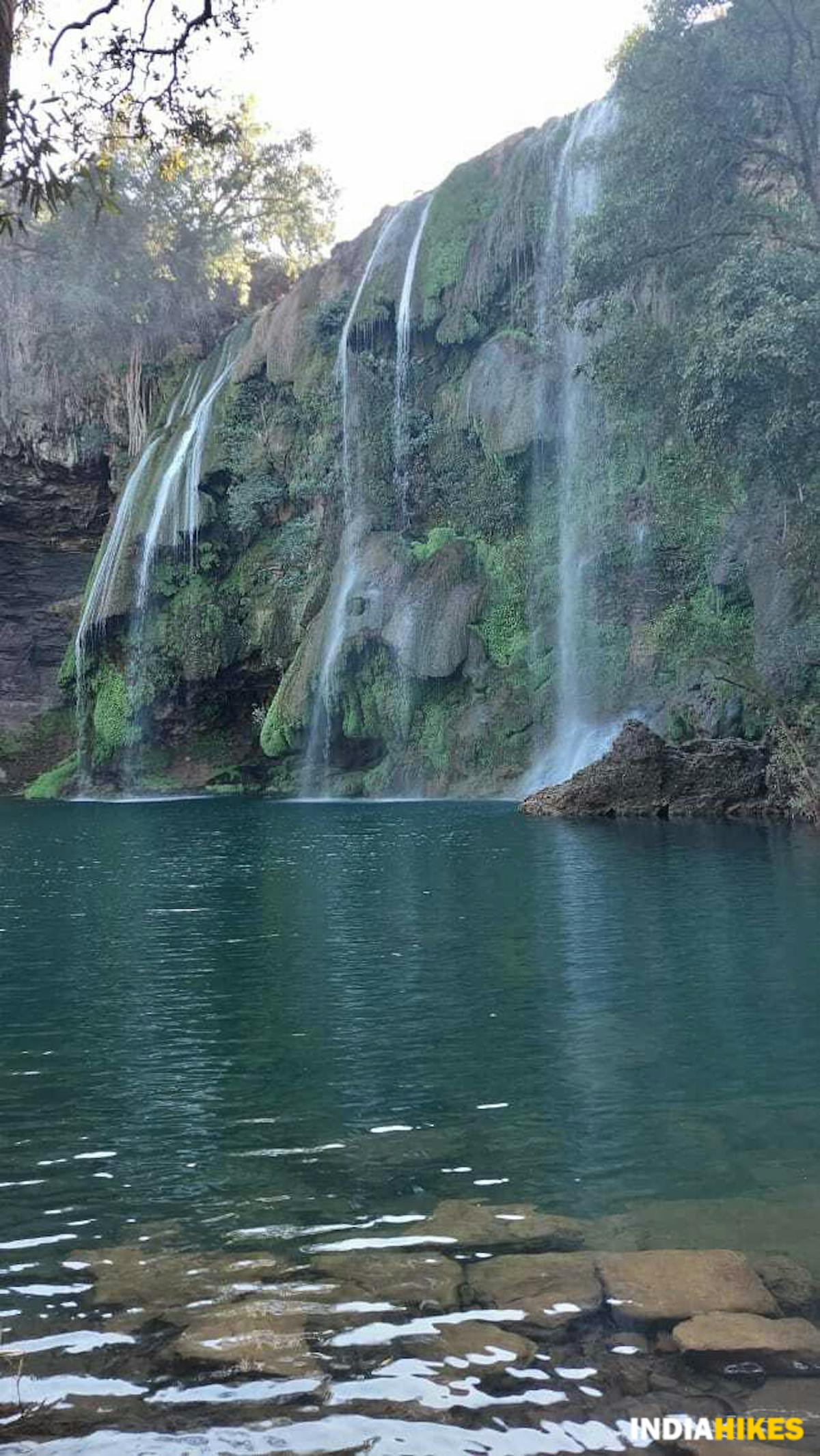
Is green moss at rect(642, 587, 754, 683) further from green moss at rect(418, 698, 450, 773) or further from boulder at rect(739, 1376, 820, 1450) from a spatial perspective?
boulder at rect(739, 1376, 820, 1450)

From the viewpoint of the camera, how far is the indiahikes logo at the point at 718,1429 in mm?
2885

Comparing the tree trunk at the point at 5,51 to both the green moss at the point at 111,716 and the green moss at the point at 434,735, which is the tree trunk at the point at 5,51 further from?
the green moss at the point at 111,716

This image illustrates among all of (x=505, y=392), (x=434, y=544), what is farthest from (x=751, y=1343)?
(x=505, y=392)

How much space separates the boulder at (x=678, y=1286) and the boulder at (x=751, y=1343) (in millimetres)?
67

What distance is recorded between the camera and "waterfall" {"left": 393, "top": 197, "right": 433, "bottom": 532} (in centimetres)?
3127

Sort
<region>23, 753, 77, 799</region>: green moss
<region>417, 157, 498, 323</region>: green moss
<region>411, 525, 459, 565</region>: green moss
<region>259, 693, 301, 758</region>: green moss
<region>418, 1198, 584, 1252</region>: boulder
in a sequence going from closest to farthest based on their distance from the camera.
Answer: <region>418, 1198, 584, 1252</region>: boulder
<region>411, 525, 459, 565</region>: green moss
<region>259, 693, 301, 758</region>: green moss
<region>417, 157, 498, 323</region>: green moss
<region>23, 753, 77, 799</region>: green moss

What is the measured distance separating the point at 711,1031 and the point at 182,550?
98.4 ft

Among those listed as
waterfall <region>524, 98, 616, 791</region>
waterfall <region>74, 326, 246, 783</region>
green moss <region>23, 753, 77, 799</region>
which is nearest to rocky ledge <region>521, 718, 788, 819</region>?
waterfall <region>524, 98, 616, 791</region>

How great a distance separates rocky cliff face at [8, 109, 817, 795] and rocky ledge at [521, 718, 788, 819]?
1.40 meters

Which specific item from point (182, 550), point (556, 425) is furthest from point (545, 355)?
point (182, 550)

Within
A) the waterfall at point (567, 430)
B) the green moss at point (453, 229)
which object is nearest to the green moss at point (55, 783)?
the waterfall at point (567, 430)

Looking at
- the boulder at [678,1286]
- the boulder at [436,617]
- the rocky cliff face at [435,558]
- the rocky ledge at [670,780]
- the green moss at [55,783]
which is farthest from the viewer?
the green moss at [55,783]

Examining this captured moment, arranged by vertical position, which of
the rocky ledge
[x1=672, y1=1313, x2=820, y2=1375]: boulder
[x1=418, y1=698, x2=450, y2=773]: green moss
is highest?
[x1=418, y1=698, x2=450, y2=773]: green moss

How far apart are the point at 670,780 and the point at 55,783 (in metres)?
22.0
